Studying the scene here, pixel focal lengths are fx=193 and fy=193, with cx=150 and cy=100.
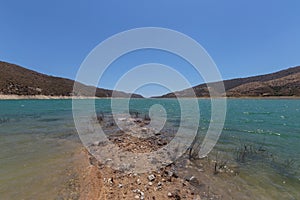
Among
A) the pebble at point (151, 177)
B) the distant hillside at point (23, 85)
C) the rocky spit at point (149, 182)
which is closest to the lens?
the rocky spit at point (149, 182)

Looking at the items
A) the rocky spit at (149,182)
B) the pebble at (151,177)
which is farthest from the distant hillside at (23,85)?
the pebble at (151,177)

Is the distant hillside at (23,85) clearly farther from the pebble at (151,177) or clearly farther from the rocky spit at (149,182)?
the pebble at (151,177)

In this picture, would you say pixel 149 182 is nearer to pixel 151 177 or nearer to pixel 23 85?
pixel 151 177

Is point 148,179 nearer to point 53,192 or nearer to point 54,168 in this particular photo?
point 53,192

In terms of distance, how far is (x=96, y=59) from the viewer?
1014 centimetres

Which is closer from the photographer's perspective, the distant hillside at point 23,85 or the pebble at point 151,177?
the pebble at point 151,177

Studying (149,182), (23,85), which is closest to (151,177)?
(149,182)

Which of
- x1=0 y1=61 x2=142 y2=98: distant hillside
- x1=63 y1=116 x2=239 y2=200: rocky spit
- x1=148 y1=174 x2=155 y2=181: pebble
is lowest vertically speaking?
x1=63 y1=116 x2=239 y2=200: rocky spit

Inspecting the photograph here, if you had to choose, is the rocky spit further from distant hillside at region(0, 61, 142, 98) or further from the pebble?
distant hillside at region(0, 61, 142, 98)

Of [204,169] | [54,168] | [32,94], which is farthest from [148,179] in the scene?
[32,94]

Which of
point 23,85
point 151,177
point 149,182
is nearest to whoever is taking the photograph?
point 149,182

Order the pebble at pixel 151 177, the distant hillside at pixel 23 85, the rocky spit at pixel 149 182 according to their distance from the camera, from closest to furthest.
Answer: the rocky spit at pixel 149 182
the pebble at pixel 151 177
the distant hillside at pixel 23 85

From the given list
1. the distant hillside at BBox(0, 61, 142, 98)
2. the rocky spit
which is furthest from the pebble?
the distant hillside at BBox(0, 61, 142, 98)

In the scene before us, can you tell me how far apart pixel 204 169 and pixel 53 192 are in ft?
19.8
